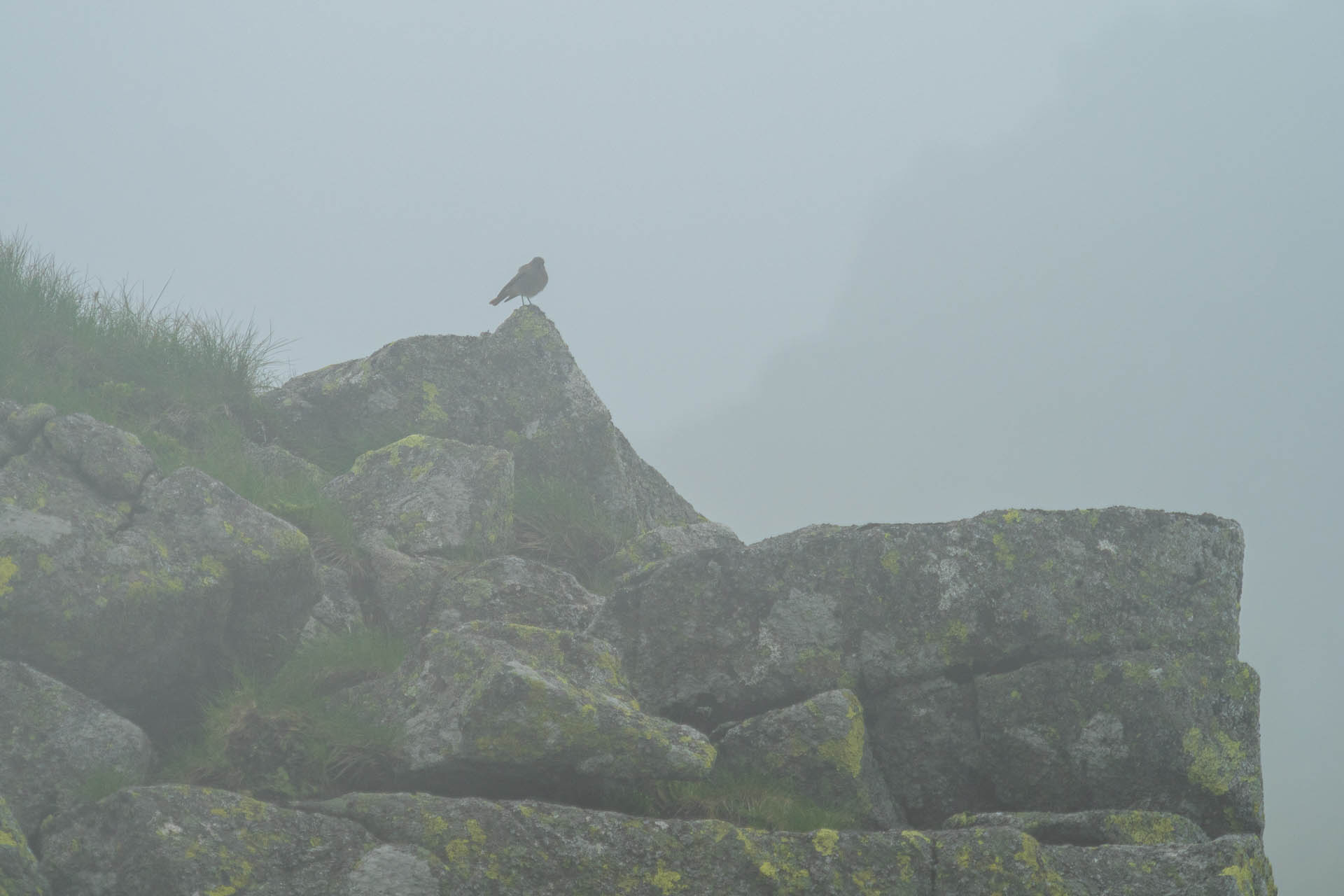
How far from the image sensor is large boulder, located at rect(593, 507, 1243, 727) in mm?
8461

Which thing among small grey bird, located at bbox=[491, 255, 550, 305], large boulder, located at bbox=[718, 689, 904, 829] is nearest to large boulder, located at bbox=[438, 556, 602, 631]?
large boulder, located at bbox=[718, 689, 904, 829]

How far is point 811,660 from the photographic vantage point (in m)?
8.63

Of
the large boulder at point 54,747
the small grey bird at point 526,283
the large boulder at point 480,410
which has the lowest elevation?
the large boulder at point 54,747

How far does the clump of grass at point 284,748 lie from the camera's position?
6914 mm

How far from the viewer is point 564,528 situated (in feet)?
37.3

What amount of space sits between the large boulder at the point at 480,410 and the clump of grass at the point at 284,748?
184 inches

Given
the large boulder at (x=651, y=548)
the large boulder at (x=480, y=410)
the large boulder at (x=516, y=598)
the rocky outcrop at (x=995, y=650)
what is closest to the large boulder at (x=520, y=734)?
the rocky outcrop at (x=995, y=650)

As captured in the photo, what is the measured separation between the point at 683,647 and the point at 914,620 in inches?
78.8

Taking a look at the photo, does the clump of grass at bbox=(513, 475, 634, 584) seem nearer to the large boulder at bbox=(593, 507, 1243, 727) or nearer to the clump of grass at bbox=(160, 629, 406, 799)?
the large boulder at bbox=(593, 507, 1243, 727)

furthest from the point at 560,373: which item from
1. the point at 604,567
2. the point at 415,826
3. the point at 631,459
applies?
the point at 415,826

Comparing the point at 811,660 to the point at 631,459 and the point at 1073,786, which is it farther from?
the point at 631,459

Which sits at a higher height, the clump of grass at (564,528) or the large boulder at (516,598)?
the clump of grass at (564,528)

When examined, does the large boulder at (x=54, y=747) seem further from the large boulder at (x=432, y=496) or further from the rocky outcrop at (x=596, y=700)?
the large boulder at (x=432, y=496)

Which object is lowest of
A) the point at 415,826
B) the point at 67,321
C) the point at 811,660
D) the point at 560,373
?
the point at 415,826
